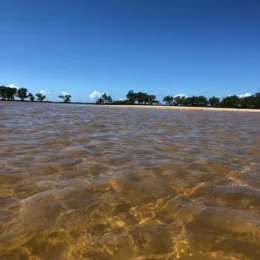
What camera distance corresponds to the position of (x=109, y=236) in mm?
2637

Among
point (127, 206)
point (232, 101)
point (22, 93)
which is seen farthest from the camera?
point (22, 93)

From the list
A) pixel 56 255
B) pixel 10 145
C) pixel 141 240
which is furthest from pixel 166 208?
pixel 10 145

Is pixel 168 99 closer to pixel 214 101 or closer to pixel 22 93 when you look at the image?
pixel 214 101

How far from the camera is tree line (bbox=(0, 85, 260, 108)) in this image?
93.1 metres

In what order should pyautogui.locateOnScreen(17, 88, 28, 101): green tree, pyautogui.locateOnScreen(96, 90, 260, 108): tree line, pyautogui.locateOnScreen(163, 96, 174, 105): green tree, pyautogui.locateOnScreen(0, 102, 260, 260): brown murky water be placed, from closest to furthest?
1. pyautogui.locateOnScreen(0, 102, 260, 260): brown murky water
2. pyautogui.locateOnScreen(96, 90, 260, 108): tree line
3. pyautogui.locateOnScreen(163, 96, 174, 105): green tree
4. pyautogui.locateOnScreen(17, 88, 28, 101): green tree

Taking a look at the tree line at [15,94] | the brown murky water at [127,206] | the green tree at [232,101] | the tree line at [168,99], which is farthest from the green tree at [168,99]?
the brown murky water at [127,206]

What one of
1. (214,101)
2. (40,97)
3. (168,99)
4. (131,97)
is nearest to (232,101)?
(214,101)

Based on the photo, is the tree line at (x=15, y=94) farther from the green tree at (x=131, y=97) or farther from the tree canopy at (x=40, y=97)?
the green tree at (x=131, y=97)

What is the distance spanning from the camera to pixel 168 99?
11338cm

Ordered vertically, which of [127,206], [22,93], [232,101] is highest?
[22,93]

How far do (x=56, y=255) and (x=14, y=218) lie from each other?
93cm

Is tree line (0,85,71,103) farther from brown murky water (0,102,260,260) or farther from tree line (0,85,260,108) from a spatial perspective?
brown murky water (0,102,260,260)

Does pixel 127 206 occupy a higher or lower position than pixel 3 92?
lower

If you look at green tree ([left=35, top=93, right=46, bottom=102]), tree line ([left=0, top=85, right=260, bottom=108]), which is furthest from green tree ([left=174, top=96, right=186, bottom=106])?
green tree ([left=35, top=93, right=46, bottom=102])
